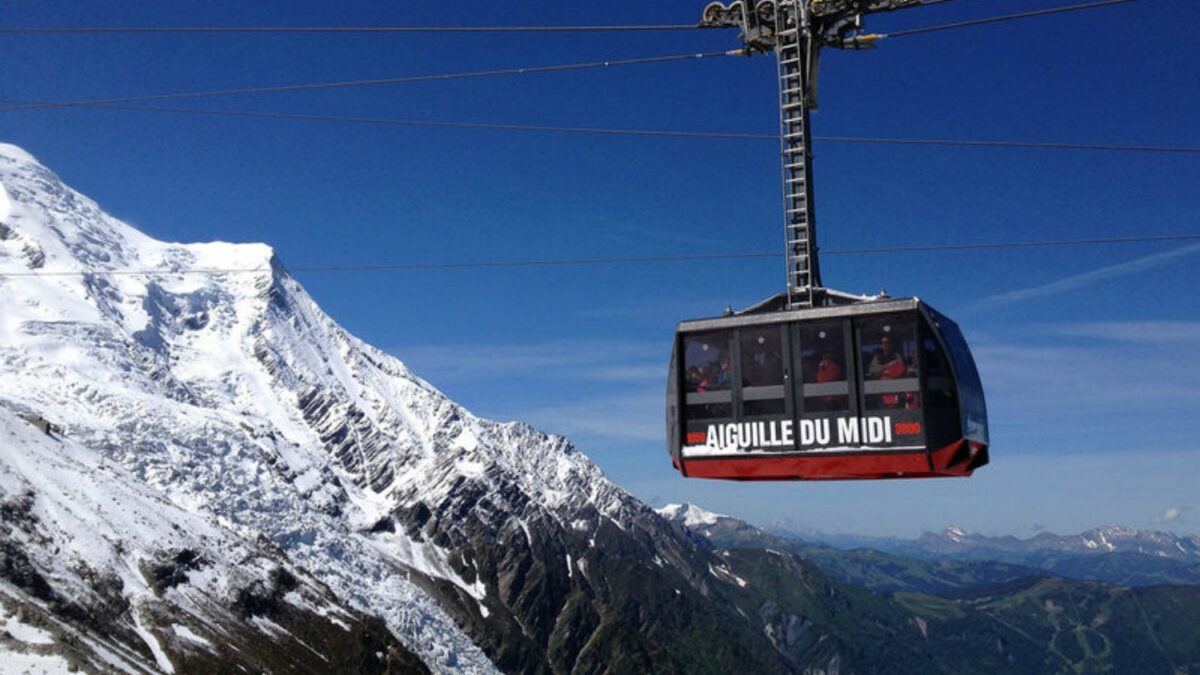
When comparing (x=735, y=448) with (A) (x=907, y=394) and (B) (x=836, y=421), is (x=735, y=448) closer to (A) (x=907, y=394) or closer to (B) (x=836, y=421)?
(B) (x=836, y=421)

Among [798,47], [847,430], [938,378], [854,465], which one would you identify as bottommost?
[854,465]

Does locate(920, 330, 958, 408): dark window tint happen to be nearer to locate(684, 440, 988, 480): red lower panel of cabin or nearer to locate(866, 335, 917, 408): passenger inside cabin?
locate(866, 335, 917, 408): passenger inside cabin

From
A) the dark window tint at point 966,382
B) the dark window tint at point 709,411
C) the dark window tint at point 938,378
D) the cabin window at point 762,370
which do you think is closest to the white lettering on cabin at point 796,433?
the dark window tint at point 709,411

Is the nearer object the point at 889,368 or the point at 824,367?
the point at 889,368

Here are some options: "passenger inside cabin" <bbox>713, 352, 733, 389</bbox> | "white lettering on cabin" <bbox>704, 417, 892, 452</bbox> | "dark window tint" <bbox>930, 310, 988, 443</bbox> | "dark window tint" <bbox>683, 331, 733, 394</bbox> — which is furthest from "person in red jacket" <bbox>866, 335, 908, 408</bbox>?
"dark window tint" <bbox>683, 331, 733, 394</bbox>

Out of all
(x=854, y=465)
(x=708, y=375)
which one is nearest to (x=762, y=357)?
(x=708, y=375)

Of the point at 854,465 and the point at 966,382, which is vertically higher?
the point at 966,382

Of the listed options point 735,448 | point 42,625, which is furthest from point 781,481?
point 42,625

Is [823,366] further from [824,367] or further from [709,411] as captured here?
[709,411]
